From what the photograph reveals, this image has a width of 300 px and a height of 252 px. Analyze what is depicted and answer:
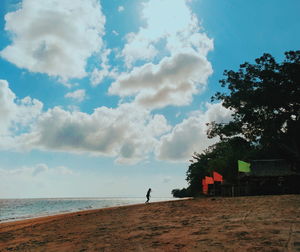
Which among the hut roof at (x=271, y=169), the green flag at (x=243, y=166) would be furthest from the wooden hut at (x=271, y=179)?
the green flag at (x=243, y=166)

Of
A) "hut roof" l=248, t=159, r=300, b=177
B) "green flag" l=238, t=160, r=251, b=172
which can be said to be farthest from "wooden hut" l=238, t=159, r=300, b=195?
"green flag" l=238, t=160, r=251, b=172

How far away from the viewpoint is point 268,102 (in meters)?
29.6

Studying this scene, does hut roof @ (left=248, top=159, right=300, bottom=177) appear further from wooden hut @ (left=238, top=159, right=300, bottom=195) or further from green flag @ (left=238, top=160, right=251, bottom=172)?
green flag @ (left=238, top=160, right=251, bottom=172)

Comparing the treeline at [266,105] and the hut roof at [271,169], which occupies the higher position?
the treeline at [266,105]

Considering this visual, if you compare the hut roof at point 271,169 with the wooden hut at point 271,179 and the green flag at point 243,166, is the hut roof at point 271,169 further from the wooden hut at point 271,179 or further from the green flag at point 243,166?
the green flag at point 243,166

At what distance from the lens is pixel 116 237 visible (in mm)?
8352

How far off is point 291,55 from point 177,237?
2828 cm

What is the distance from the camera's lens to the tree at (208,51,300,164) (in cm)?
2936

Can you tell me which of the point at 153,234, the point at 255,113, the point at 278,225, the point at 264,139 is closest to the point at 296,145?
the point at 264,139

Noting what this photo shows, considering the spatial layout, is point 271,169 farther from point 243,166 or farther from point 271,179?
point 243,166

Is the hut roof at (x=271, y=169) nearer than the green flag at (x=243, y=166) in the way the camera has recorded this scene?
No

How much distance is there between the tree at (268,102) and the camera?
96.3 ft

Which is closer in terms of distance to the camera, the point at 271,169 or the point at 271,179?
the point at 271,179

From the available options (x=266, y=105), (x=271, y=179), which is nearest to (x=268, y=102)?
(x=266, y=105)
